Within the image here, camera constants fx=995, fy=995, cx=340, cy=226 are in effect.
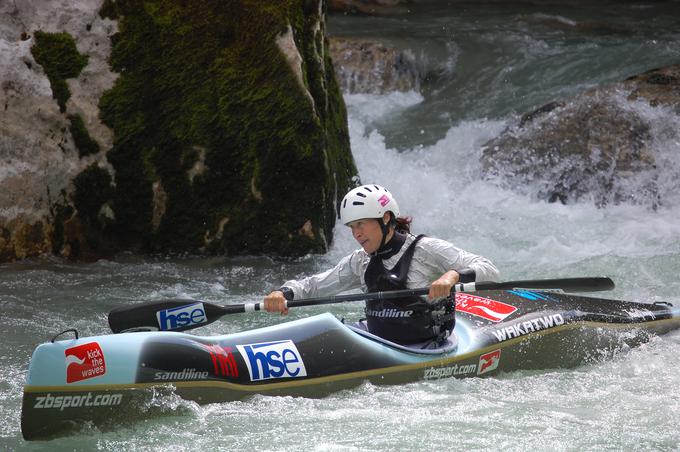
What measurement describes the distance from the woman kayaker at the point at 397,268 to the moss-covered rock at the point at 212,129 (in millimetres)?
2917

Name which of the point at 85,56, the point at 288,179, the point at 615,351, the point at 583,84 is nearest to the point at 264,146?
the point at 288,179

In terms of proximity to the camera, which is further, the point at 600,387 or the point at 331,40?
the point at 331,40

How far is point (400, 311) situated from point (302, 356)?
0.64 metres

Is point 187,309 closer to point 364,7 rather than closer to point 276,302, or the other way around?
point 276,302

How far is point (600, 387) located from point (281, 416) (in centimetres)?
183

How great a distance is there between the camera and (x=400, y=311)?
526 cm

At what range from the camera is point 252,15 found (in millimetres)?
8227

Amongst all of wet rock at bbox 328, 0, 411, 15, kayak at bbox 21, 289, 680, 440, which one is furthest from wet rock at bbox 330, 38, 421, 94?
kayak at bbox 21, 289, 680, 440

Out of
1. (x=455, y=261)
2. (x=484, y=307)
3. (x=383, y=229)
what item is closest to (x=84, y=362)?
(x=383, y=229)

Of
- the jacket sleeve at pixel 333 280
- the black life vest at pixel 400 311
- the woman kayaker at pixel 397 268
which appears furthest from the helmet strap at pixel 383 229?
the jacket sleeve at pixel 333 280

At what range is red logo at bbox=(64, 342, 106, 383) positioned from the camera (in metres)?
4.35

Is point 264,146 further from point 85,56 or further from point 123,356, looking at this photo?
point 123,356

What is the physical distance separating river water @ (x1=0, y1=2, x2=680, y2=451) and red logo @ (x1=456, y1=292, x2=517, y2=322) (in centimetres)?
38

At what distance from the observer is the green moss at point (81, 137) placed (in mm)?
7926
